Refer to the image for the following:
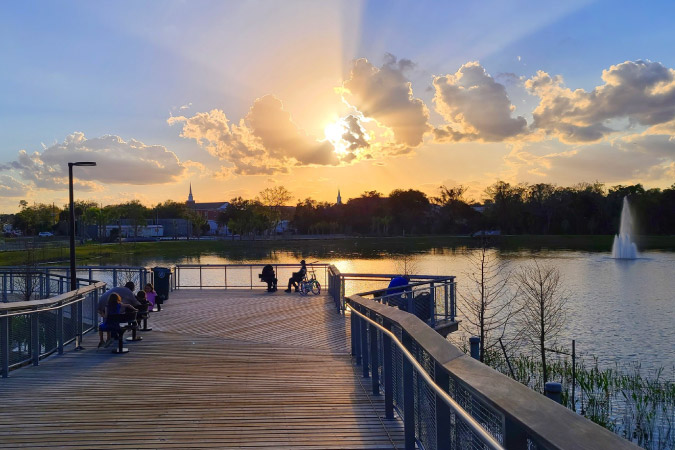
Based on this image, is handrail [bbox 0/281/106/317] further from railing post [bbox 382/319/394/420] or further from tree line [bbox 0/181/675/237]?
tree line [bbox 0/181/675/237]

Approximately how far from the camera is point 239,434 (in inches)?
215

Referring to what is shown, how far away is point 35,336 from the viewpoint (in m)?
8.87

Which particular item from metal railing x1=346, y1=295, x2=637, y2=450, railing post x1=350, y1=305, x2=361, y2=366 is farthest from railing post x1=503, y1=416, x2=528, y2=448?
railing post x1=350, y1=305, x2=361, y2=366

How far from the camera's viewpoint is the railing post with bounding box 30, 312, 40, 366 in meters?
8.73

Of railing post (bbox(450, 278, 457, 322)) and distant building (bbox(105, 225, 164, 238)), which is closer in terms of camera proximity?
railing post (bbox(450, 278, 457, 322))

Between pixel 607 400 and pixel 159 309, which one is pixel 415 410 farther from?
pixel 159 309

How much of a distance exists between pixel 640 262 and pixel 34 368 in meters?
52.5

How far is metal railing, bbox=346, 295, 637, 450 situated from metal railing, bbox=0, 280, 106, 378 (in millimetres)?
5328

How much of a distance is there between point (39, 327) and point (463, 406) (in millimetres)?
7938

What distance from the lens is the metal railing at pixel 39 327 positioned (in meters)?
8.21

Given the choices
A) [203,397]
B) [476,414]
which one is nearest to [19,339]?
[203,397]

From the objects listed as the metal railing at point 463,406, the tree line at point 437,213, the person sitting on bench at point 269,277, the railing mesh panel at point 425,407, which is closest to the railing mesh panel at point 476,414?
the metal railing at point 463,406

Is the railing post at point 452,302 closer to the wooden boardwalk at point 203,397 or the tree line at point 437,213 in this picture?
the wooden boardwalk at point 203,397

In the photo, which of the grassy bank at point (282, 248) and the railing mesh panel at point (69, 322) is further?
the grassy bank at point (282, 248)
